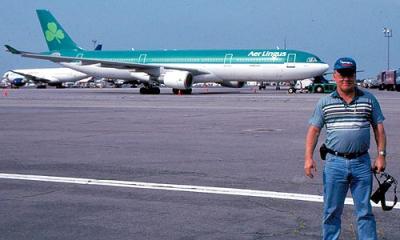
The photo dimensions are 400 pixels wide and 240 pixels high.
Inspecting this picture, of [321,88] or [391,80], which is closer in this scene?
[321,88]

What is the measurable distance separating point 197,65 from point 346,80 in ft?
143

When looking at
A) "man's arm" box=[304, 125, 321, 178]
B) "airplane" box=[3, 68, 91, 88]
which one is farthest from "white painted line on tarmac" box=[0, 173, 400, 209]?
"airplane" box=[3, 68, 91, 88]

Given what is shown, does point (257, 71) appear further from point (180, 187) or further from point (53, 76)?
point (53, 76)

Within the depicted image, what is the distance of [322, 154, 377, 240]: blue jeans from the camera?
16.9 feet

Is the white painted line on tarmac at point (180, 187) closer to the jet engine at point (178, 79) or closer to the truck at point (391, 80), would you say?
the jet engine at point (178, 79)

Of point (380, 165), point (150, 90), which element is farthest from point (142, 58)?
point (380, 165)

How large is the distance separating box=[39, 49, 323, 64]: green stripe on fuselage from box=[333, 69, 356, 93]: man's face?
1636 inches

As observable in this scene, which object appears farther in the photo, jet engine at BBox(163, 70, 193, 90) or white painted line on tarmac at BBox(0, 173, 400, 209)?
jet engine at BBox(163, 70, 193, 90)

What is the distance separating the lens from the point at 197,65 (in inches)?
1917

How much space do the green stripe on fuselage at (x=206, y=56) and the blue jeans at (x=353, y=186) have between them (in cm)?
4160

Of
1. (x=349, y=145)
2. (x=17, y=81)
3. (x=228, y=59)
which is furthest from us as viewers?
(x=17, y=81)

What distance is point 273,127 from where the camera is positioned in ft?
60.6

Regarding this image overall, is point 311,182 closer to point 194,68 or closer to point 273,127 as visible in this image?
point 273,127

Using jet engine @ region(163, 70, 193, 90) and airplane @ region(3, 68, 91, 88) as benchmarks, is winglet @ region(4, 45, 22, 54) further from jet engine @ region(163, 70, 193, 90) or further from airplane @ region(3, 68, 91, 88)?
airplane @ region(3, 68, 91, 88)
